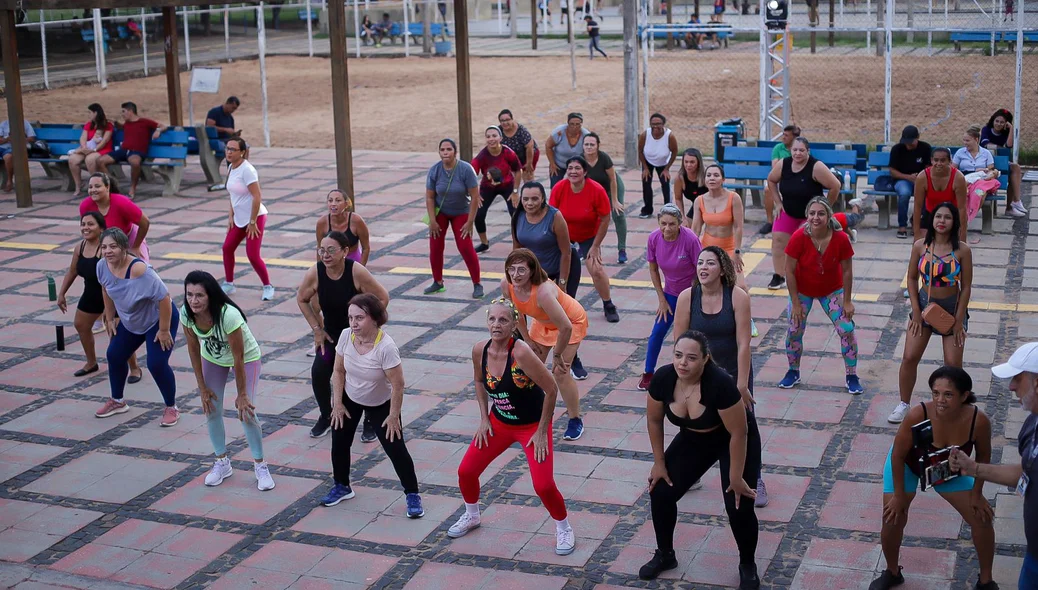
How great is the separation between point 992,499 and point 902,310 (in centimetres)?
434

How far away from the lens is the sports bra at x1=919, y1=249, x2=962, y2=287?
7.94 meters

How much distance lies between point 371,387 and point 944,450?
323cm

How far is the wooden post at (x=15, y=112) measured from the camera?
1695 centimetres

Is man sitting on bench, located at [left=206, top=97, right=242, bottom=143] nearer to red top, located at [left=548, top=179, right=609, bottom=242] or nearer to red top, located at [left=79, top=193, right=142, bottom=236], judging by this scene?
red top, located at [left=79, top=193, right=142, bottom=236]

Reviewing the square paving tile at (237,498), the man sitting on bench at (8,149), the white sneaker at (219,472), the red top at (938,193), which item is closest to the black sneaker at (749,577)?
the square paving tile at (237,498)

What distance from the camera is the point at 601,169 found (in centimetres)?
1270

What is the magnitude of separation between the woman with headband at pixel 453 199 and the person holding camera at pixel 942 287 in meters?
4.97

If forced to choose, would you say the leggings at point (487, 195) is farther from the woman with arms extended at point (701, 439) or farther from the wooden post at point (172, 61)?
the wooden post at point (172, 61)

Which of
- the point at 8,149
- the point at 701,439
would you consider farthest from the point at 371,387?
the point at 8,149

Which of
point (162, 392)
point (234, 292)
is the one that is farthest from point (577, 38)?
point (162, 392)

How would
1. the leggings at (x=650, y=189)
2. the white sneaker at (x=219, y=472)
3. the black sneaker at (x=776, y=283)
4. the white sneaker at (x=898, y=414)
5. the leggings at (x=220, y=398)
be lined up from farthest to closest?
the leggings at (x=650, y=189), the black sneaker at (x=776, y=283), the white sneaker at (x=898, y=414), the white sneaker at (x=219, y=472), the leggings at (x=220, y=398)

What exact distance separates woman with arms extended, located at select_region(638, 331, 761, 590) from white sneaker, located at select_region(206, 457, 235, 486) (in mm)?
3151

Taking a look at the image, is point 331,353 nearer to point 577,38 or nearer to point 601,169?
point 601,169

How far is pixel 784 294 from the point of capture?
475 inches
